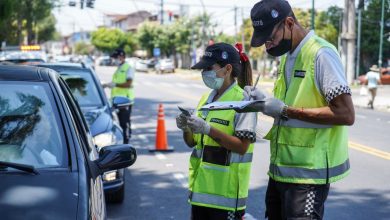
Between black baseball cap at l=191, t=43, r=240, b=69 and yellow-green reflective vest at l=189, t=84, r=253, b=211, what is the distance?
0.25m

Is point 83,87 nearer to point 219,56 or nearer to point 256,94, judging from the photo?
point 219,56

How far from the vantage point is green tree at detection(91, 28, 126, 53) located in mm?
114787

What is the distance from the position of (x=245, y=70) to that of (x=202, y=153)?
65 centimetres

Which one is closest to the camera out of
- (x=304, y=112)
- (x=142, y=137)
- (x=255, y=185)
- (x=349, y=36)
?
(x=304, y=112)

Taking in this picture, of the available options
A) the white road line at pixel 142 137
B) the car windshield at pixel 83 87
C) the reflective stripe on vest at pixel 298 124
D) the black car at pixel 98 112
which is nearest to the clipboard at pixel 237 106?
the reflective stripe on vest at pixel 298 124

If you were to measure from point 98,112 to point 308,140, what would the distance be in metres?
5.18

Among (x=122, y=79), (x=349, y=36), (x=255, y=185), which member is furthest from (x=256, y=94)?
(x=349, y=36)

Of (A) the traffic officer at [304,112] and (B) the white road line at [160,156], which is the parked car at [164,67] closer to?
(B) the white road line at [160,156]

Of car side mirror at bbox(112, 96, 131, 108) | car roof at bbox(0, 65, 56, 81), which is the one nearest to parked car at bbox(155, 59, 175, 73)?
car side mirror at bbox(112, 96, 131, 108)

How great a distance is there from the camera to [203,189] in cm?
404

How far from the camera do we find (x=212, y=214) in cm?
406

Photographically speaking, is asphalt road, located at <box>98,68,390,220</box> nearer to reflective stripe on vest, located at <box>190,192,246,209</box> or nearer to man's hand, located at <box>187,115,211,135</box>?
reflective stripe on vest, located at <box>190,192,246,209</box>

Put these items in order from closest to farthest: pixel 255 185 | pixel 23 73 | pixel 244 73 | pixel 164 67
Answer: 1. pixel 23 73
2. pixel 244 73
3. pixel 255 185
4. pixel 164 67

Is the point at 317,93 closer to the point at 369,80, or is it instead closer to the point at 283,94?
the point at 283,94
